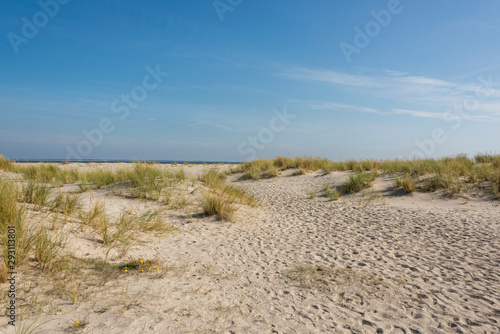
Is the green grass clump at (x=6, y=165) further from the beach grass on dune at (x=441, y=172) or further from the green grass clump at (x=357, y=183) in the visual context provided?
the green grass clump at (x=357, y=183)

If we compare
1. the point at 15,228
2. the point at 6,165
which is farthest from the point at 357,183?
the point at 6,165

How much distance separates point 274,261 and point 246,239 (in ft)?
4.60

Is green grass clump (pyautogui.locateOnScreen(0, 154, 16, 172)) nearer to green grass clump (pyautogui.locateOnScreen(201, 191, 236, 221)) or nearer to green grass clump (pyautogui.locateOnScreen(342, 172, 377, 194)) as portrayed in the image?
green grass clump (pyautogui.locateOnScreen(201, 191, 236, 221))

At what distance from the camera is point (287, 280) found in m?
4.32

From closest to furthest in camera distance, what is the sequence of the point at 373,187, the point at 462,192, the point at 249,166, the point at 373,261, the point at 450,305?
the point at 450,305 < the point at 373,261 < the point at 462,192 < the point at 373,187 < the point at 249,166

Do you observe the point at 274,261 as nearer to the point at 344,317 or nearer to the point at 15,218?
the point at 344,317

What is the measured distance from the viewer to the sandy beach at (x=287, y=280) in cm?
310

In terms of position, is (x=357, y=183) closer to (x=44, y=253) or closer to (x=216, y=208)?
(x=216, y=208)

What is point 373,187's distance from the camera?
12.3 metres

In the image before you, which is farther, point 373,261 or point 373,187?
point 373,187

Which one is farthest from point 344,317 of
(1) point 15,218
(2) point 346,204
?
(2) point 346,204

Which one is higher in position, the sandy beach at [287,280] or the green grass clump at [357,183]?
the green grass clump at [357,183]

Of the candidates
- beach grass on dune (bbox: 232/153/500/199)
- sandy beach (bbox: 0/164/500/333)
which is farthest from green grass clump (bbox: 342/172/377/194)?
sandy beach (bbox: 0/164/500/333)

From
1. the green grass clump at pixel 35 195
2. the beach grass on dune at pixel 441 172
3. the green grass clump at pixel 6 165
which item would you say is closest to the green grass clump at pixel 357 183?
the beach grass on dune at pixel 441 172
